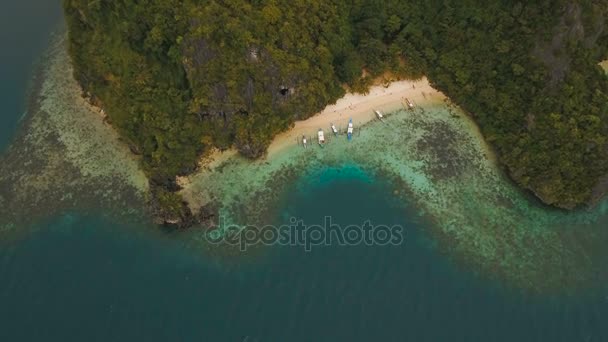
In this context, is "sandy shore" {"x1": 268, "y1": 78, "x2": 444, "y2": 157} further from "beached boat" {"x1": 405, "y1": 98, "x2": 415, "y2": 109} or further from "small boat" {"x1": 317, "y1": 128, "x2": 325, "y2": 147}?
"small boat" {"x1": 317, "y1": 128, "x2": 325, "y2": 147}

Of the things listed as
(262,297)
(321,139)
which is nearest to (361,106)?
(321,139)

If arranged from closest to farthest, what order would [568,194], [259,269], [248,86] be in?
[259,269] < [568,194] < [248,86]

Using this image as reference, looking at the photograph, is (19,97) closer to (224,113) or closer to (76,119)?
(76,119)

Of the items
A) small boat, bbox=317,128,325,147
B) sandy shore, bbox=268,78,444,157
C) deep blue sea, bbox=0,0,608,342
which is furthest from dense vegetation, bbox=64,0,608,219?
deep blue sea, bbox=0,0,608,342

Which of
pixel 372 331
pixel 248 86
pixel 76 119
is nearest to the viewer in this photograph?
pixel 372 331

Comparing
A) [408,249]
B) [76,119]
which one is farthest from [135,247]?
[408,249]
